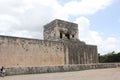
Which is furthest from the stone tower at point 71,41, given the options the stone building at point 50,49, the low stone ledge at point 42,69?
the low stone ledge at point 42,69

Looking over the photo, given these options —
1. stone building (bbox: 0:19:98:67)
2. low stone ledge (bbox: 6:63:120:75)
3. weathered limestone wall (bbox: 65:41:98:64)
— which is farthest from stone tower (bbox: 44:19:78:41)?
low stone ledge (bbox: 6:63:120:75)

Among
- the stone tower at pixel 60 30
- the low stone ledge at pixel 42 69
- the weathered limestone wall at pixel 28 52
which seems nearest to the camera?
the low stone ledge at pixel 42 69

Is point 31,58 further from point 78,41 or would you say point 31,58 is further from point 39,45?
point 78,41

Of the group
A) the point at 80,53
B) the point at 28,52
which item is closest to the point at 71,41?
the point at 80,53

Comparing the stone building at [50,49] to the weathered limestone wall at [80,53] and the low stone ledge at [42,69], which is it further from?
the low stone ledge at [42,69]

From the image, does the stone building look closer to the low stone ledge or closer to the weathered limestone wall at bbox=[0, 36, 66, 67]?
the weathered limestone wall at bbox=[0, 36, 66, 67]

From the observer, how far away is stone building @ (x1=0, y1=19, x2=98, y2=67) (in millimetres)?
17578

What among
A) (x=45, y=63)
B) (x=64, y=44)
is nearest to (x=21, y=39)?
(x=45, y=63)

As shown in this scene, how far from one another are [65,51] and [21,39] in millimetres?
5424

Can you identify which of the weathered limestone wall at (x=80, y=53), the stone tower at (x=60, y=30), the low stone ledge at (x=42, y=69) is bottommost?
the low stone ledge at (x=42, y=69)

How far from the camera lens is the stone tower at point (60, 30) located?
24016 mm

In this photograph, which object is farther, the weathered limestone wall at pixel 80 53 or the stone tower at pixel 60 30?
the stone tower at pixel 60 30

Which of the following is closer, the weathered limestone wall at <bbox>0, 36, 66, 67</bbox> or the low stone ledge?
the low stone ledge

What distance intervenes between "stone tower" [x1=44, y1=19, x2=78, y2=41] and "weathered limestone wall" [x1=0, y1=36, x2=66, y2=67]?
2585mm
